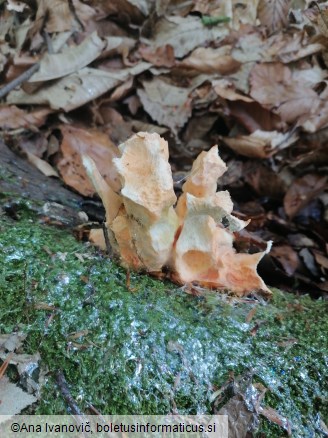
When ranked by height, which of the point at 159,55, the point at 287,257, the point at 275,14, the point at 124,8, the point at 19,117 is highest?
the point at 124,8

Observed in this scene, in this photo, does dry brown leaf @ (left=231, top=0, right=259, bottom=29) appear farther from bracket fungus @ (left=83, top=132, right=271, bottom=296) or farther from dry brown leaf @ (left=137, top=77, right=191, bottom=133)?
bracket fungus @ (left=83, top=132, right=271, bottom=296)

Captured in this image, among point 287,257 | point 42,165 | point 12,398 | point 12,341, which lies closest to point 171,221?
point 12,341

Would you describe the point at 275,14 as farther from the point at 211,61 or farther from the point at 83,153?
the point at 83,153

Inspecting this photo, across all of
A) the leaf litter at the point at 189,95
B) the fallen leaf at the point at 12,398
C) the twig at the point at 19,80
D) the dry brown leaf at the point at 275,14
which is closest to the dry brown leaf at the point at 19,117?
the leaf litter at the point at 189,95

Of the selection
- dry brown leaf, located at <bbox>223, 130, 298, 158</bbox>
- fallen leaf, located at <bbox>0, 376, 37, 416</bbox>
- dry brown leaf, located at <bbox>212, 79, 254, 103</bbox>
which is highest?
dry brown leaf, located at <bbox>212, 79, 254, 103</bbox>

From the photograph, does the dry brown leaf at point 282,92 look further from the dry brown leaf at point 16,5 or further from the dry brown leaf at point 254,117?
the dry brown leaf at point 16,5

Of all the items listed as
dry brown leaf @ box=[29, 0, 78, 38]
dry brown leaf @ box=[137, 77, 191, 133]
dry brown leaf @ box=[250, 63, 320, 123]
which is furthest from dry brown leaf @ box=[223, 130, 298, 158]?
dry brown leaf @ box=[29, 0, 78, 38]

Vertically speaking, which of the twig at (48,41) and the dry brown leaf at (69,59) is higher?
the twig at (48,41)
